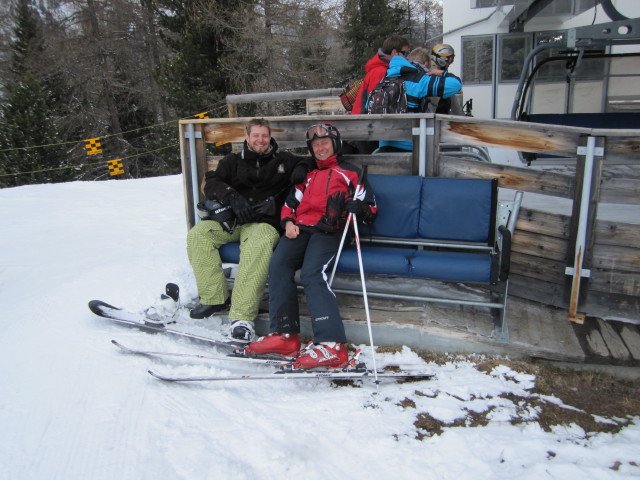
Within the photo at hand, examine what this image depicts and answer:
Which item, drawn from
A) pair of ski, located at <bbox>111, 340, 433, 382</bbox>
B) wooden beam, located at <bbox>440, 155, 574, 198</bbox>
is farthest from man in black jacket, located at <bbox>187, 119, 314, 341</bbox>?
wooden beam, located at <bbox>440, 155, 574, 198</bbox>

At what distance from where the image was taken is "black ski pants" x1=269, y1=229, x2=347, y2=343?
3.31 metres

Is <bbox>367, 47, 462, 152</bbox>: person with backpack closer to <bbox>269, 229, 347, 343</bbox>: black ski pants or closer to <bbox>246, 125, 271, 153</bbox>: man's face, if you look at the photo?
<bbox>246, 125, 271, 153</bbox>: man's face

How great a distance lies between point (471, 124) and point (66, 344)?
320 cm

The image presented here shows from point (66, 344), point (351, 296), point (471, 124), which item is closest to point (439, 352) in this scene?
point (351, 296)

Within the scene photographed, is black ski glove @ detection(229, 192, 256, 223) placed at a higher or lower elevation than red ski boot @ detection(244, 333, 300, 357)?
higher

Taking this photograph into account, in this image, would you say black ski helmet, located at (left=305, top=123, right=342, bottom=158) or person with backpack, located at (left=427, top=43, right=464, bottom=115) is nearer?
black ski helmet, located at (left=305, top=123, right=342, bottom=158)

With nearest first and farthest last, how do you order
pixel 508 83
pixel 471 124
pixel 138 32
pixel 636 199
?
pixel 636 199 < pixel 471 124 < pixel 508 83 < pixel 138 32

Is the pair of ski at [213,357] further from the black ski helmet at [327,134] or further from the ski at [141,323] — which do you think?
the black ski helmet at [327,134]

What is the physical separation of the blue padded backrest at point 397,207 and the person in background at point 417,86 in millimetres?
750

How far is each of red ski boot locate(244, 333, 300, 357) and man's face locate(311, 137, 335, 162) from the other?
135 centimetres

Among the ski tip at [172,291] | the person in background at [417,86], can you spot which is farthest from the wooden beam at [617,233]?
the ski tip at [172,291]

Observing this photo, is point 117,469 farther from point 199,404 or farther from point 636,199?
point 636,199

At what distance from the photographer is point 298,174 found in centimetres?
393

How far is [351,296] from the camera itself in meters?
3.93
